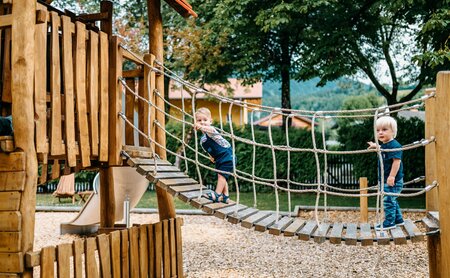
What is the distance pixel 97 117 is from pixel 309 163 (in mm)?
12260

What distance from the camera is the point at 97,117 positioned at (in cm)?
483

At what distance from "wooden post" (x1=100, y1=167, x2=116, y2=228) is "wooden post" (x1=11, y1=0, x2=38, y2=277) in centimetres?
345

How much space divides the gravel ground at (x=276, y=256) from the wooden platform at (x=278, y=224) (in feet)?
A: 6.17

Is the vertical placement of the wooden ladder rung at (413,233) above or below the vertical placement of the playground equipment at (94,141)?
below


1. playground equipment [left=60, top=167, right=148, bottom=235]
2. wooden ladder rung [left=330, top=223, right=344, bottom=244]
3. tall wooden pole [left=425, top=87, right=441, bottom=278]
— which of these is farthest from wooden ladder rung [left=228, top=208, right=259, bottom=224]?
playground equipment [left=60, top=167, right=148, bottom=235]

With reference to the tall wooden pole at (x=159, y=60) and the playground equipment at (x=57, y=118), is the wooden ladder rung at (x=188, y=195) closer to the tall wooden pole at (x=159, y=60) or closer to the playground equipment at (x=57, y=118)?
→ the playground equipment at (x=57, y=118)

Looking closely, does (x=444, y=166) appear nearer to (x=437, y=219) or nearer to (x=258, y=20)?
(x=437, y=219)

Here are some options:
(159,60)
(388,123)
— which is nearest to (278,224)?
(388,123)

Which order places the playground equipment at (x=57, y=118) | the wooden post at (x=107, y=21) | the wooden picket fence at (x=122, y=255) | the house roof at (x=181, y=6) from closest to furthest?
the playground equipment at (x=57, y=118) < the wooden picket fence at (x=122, y=255) < the house roof at (x=181, y=6) < the wooden post at (x=107, y=21)

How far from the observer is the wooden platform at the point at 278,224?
4332 millimetres

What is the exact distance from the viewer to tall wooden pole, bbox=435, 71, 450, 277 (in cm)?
409

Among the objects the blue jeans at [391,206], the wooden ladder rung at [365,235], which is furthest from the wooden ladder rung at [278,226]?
the blue jeans at [391,206]

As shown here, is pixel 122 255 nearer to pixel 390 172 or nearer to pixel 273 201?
pixel 390 172

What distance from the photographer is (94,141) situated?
4.77m
